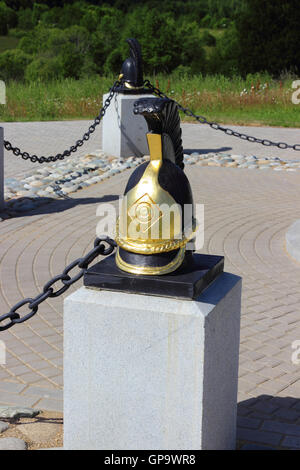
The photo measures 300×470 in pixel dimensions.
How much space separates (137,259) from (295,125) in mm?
14857

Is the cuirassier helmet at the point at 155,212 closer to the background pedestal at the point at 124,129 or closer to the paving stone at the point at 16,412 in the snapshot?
the paving stone at the point at 16,412

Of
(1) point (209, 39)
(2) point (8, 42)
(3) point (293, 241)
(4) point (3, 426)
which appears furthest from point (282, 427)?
(2) point (8, 42)

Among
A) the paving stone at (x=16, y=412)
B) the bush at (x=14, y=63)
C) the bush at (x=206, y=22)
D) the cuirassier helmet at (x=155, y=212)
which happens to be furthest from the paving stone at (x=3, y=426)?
the bush at (x=206, y=22)

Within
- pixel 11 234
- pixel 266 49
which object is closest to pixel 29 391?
pixel 11 234

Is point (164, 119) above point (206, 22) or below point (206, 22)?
below

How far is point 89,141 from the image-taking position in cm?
1431

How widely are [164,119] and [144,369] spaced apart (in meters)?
1.11

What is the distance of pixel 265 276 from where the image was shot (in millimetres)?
6484

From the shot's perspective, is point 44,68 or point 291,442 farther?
point 44,68

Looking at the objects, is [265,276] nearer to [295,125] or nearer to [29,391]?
[29,391]

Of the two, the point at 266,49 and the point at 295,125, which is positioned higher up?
the point at 266,49

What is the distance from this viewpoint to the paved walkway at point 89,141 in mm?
13055

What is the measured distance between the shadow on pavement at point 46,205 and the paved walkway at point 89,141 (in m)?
1.86

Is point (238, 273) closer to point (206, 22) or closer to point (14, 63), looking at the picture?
point (14, 63)
